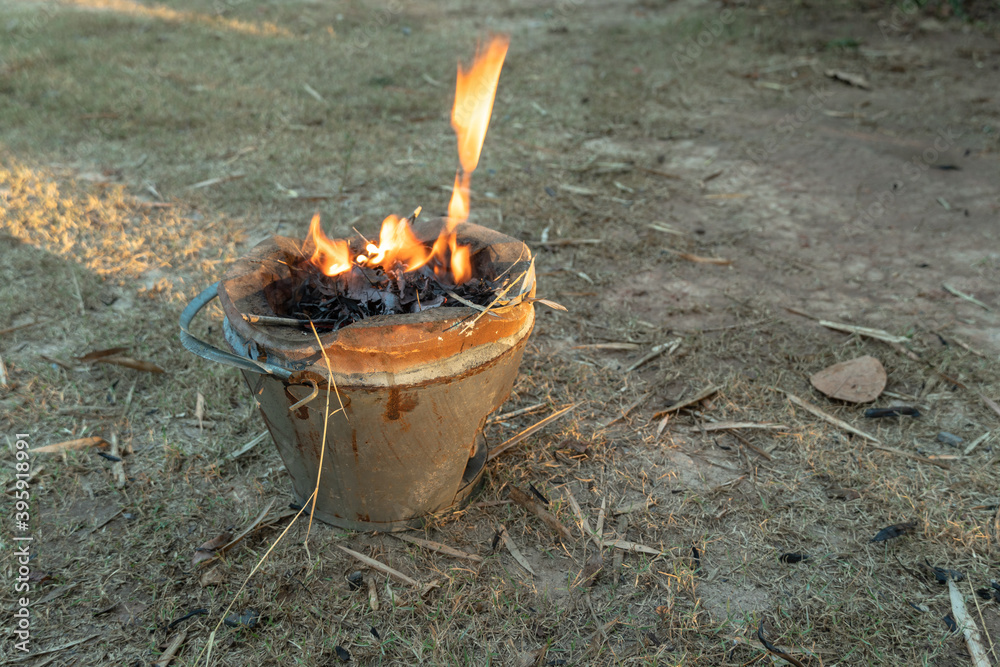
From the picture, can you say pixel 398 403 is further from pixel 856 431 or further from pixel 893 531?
pixel 856 431

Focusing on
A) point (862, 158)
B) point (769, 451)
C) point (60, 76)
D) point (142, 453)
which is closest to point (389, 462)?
point (142, 453)

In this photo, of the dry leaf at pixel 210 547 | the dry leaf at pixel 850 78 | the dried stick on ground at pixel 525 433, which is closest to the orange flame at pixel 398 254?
the dried stick on ground at pixel 525 433

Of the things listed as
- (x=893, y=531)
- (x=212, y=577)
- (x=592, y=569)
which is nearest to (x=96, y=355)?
(x=212, y=577)

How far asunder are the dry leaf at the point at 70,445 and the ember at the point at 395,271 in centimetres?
136

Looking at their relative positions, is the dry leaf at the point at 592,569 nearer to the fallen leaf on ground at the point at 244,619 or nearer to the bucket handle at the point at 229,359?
the fallen leaf on ground at the point at 244,619

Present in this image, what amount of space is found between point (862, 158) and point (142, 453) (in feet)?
20.7

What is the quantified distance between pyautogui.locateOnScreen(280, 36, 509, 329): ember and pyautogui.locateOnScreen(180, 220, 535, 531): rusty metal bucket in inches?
3.7

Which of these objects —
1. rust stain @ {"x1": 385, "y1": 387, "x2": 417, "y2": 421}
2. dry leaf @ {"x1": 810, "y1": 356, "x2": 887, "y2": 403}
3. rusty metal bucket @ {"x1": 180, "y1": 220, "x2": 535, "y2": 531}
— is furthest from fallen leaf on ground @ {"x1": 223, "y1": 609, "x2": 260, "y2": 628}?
dry leaf @ {"x1": 810, "y1": 356, "x2": 887, "y2": 403}

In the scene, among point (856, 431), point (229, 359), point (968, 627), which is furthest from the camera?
point (856, 431)

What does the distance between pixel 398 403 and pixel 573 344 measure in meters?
1.94

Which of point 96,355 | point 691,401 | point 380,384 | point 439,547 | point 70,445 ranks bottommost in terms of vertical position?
point 691,401

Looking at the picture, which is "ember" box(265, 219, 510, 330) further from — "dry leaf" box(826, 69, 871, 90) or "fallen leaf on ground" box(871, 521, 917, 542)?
"dry leaf" box(826, 69, 871, 90)

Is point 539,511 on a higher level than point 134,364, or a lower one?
lower

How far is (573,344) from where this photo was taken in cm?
402
